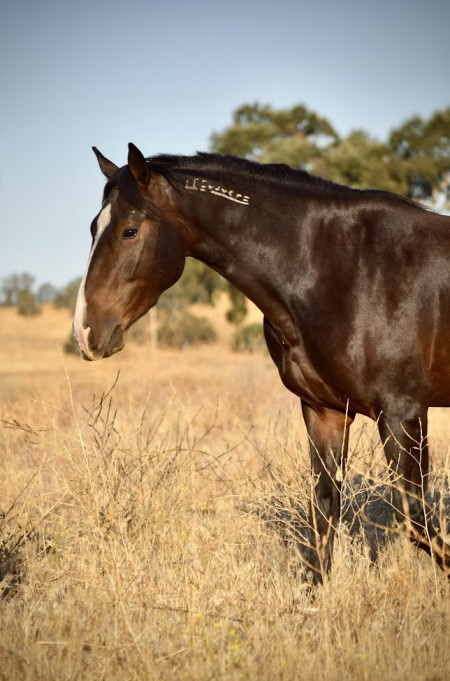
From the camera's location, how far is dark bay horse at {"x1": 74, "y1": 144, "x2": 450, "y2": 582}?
371 centimetres

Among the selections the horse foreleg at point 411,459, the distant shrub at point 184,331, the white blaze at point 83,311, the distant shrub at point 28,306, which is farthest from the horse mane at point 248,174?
the distant shrub at point 28,306

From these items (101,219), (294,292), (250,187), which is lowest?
(294,292)

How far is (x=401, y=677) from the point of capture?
2.90 meters

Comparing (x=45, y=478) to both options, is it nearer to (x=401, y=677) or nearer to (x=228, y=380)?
(x=401, y=677)

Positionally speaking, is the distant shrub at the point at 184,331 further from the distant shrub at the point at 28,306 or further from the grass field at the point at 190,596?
the distant shrub at the point at 28,306

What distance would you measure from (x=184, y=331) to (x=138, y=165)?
30.4m

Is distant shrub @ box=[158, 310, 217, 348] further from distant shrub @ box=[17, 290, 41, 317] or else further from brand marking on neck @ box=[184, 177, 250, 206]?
distant shrub @ box=[17, 290, 41, 317]

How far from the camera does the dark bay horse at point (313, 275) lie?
3709 mm

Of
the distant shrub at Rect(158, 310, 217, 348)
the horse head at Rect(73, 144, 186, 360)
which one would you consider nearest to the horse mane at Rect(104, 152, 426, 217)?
the horse head at Rect(73, 144, 186, 360)

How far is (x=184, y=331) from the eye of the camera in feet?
112

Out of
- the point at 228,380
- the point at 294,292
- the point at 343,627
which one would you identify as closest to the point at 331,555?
the point at 343,627

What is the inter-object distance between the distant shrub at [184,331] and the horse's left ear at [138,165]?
28.5 meters

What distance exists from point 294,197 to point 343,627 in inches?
90.1

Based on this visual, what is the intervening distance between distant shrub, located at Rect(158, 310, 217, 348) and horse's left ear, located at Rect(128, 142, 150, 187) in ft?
93.4
